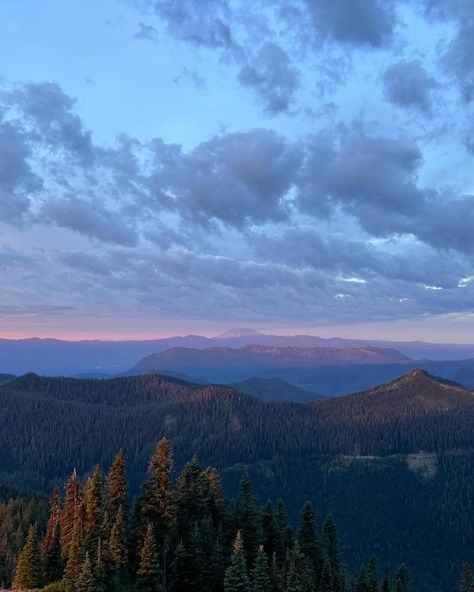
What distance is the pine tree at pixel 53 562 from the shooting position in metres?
68.0

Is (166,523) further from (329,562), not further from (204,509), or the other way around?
(329,562)

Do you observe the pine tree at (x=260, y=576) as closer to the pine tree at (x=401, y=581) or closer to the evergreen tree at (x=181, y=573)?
the evergreen tree at (x=181, y=573)

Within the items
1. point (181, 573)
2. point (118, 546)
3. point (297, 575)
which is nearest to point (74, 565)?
point (118, 546)

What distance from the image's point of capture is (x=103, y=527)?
6250 centimetres

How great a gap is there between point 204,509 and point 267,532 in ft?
35.8

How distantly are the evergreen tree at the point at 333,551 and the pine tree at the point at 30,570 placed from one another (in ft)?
155

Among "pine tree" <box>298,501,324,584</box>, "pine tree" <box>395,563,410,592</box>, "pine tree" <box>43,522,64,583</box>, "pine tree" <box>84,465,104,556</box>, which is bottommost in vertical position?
"pine tree" <box>395,563,410,592</box>

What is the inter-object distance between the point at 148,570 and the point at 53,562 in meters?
18.1

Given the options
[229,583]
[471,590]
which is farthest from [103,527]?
[471,590]

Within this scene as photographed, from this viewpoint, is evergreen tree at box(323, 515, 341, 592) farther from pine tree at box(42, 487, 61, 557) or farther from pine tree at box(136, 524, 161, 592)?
pine tree at box(42, 487, 61, 557)

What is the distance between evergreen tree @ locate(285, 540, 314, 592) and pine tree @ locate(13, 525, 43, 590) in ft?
101

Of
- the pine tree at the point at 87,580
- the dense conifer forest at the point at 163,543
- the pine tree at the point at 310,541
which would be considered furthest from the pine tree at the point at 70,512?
the pine tree at the point at 310,541

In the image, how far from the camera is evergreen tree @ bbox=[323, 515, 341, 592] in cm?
8700

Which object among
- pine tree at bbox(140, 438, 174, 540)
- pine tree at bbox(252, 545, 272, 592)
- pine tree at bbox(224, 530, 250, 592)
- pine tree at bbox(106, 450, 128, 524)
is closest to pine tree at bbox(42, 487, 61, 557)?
pine tree at bbox(106, 450, 128, 524)
